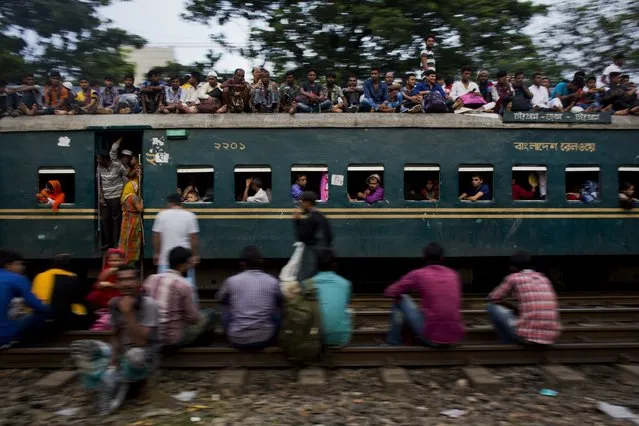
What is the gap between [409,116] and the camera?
36.4ft

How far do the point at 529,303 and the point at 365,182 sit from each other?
5.31m

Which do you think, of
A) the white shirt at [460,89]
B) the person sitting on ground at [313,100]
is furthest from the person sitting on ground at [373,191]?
the white shirt at [460,89]

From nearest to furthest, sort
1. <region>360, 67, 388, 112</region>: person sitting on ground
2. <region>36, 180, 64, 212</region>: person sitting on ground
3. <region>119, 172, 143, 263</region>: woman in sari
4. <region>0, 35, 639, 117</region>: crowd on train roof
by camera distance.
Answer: <region>119, 172, 143, 263</region>: woman in sari, <region>36, 180, 64, 212</region>: person sitting on ground, <region>0, 35, 639, 117</region>: crowd on train roof, <region>360, 67, 388, 112</region>: person sitting on ground

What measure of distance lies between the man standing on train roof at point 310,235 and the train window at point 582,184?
6.14 meters

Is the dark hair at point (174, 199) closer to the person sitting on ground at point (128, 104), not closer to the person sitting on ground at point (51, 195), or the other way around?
the person sitting on ground at point (51, 195)

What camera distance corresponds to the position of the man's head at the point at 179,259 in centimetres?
616

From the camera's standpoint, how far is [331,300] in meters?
6.33

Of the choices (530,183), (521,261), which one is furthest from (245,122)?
(521,261)

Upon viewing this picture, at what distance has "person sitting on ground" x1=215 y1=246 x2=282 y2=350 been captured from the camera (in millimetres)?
6316

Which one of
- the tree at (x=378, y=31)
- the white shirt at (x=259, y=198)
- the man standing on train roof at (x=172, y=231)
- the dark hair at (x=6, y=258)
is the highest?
the tree at (x=378, y=31)

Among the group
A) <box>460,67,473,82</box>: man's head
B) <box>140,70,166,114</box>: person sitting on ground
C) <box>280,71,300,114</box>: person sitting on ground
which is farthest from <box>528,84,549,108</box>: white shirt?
<box>140,70,166,114</box>: person sitting on ground

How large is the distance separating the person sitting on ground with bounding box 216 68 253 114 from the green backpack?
5621mm

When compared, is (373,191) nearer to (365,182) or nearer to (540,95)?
(365,182)

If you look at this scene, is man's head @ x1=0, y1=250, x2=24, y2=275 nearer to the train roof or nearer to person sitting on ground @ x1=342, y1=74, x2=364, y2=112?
the train roof
